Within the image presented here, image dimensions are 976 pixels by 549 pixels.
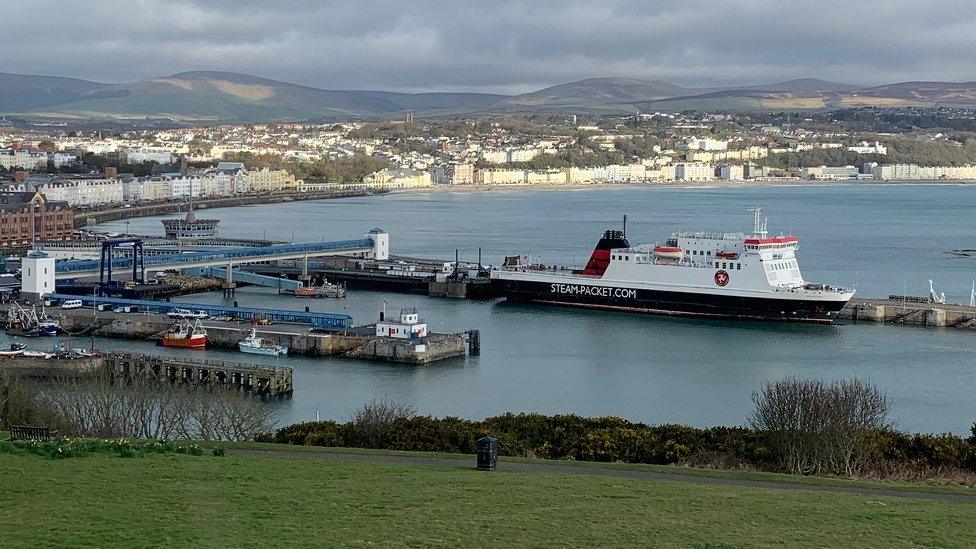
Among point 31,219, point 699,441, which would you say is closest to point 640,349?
point 699,441

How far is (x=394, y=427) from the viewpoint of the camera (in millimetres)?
8953

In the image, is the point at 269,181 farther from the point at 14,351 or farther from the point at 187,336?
the point at 14,351

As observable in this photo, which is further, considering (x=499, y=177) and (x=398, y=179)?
(x=499, y=177)

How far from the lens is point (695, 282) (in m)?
21.8

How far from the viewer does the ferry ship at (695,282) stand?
2098cm

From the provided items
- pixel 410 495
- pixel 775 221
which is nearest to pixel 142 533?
pixel 410 495

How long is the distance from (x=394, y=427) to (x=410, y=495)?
2.77m

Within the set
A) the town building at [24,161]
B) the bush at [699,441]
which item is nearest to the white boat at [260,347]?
the bush at [699,441]

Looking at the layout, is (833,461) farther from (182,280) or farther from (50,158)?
(50,158)

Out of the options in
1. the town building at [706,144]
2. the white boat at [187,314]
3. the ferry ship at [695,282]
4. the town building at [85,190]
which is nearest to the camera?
the white boat at [187,314]

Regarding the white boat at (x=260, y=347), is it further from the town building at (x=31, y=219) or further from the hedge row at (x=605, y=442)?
the town building at (x=31, y=219)

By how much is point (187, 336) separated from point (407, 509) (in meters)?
11.8

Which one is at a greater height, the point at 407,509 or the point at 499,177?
the point at 499,177

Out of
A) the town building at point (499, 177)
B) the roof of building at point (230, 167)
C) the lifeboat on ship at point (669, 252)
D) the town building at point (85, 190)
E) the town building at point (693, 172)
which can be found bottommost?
the lifeboat on ship at point (669, 252)
